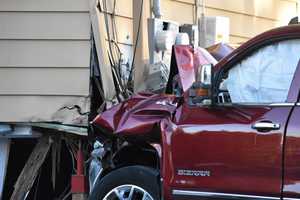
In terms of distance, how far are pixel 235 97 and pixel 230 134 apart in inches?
14.5

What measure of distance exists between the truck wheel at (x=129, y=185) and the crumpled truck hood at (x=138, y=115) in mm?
358

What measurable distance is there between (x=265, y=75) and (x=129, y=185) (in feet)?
5.08

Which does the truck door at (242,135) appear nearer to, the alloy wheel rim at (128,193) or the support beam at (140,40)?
the alloy wheel rim at (128,193)

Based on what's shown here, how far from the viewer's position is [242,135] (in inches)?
203

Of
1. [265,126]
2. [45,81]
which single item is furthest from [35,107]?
[265,126]

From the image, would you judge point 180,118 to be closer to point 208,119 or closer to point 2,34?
point 208,119

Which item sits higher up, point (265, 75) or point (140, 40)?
point (140, 40)

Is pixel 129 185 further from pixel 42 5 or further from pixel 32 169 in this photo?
pixel 42 5

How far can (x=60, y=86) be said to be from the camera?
24.6 feet

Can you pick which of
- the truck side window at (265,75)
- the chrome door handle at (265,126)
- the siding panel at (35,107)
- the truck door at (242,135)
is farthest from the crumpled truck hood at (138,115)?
the siding panel at (35,107)

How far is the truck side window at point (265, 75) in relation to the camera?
202 inches

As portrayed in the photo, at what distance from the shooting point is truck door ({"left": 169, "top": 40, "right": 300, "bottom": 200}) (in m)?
4.99

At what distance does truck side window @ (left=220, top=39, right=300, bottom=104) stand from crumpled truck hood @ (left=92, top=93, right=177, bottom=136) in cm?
64

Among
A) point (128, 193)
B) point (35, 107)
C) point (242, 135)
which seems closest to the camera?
point (242, 135)
